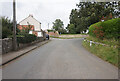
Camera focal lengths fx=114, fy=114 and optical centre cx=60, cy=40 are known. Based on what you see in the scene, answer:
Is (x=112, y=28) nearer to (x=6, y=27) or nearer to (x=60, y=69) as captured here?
(x=60, y=69)

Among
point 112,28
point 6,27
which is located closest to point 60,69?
point 112,28

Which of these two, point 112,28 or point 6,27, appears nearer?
point 112,28

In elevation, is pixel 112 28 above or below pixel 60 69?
above

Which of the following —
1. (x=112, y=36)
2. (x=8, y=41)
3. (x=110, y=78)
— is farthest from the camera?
(x=8, y=41)

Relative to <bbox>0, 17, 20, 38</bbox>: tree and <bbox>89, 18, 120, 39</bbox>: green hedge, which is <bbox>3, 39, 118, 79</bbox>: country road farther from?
<bbox>0, 17, 20, 38</bbox>: tree

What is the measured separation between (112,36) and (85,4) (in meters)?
16.3

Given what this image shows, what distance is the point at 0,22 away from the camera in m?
14.2

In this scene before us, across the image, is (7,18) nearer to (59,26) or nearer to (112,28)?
(112,28)

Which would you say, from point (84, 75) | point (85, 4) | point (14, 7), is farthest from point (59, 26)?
point (84, 75)

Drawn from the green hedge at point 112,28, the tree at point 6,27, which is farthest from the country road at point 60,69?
the tree at point 6,27

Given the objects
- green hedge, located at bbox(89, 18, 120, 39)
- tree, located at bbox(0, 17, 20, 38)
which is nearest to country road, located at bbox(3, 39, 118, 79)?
green hedge, located at bbox(89, 18, 120, 39)

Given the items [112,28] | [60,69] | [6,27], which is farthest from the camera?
[6,27]

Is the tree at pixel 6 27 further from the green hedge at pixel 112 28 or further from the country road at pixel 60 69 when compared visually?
the green hedge at pixel 112 28

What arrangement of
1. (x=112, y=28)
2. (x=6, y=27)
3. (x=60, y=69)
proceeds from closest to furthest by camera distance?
(x=60, y=69) → (x=112, y=28) → (x=6, y=27)
